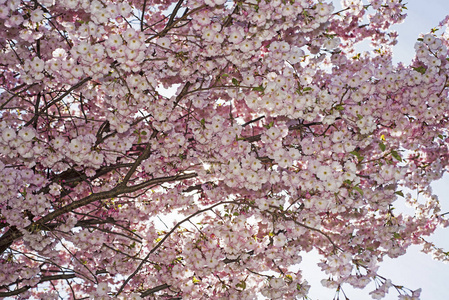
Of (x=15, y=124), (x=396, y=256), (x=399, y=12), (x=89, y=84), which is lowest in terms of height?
(x=396, y=256)

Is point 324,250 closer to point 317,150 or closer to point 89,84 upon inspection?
point 317,150

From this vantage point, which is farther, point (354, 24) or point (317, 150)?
point (354, 24)

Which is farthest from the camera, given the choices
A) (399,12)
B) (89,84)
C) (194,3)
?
(399,12)

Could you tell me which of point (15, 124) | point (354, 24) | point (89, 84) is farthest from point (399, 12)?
point (15, 124)

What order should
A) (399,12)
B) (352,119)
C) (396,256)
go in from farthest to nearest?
1. (399,12)
2. (396,256)
3. (352,119)

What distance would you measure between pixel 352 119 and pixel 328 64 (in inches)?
151

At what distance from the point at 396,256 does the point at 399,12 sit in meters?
4.55

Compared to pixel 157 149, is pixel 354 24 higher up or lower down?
higher up

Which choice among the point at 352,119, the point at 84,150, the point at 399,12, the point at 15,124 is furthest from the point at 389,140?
the point at 15,124

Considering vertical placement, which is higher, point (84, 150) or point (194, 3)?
point (194, 3)

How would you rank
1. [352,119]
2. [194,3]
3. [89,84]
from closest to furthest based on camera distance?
[194,3]
[352,119]
[89,84]

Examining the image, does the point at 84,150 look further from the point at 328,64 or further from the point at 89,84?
the point at 328,64

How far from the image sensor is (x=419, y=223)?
379 inches

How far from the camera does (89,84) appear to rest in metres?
6.99
